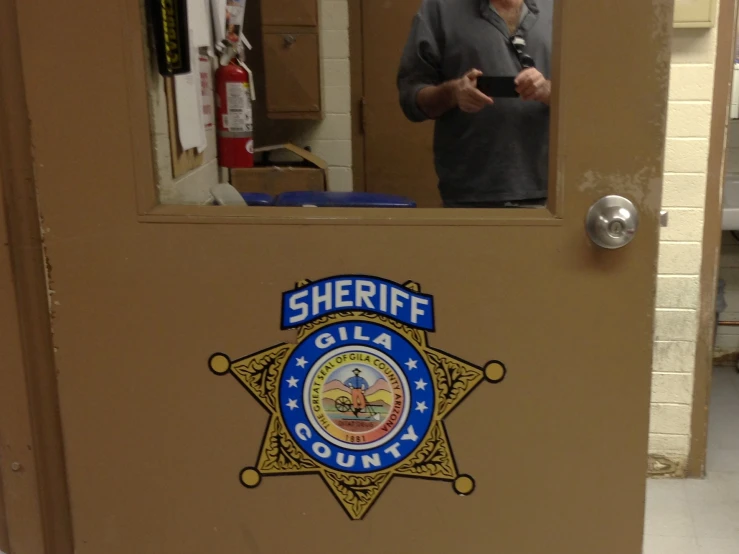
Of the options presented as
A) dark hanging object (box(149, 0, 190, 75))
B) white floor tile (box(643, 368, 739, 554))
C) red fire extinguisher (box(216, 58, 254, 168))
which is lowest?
white floor tile (box(643, 368, 739, 554))

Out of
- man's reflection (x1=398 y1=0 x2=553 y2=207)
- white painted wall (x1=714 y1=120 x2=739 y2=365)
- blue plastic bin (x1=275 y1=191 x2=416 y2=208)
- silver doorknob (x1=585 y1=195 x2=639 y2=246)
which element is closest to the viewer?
silver doorknob (x1=585 y1=195 x2=639 y2=246)

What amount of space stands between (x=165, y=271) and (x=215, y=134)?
643 millimetres

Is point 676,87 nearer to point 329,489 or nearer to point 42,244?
point 329,489

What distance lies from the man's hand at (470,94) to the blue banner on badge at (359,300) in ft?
1.61

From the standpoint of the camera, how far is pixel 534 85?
1.17 m

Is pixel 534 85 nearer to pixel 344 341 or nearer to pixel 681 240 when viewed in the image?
pixel 344 341

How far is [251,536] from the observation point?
1.08 meters

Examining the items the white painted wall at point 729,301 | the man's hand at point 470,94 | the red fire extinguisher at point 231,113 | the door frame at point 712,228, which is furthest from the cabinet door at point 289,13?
the white painted wall at point 729,301

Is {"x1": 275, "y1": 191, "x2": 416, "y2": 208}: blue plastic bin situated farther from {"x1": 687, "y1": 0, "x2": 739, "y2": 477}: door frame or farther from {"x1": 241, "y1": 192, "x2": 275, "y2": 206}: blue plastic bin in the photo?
{"x1": 687, "y1": 0, "x2": 739, "y2": 477}: door frame

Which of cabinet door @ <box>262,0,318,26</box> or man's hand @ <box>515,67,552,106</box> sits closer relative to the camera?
man's hand @ <box>515,67,552,106</box>

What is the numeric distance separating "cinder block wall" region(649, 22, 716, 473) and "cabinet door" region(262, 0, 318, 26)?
3.60ft

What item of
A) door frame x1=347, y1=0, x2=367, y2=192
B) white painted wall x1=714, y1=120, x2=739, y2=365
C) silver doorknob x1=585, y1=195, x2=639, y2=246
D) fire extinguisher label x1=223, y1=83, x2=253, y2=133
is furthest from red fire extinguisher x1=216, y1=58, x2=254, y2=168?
white painted wall x1=714, y1=120, x2=739, y2=365

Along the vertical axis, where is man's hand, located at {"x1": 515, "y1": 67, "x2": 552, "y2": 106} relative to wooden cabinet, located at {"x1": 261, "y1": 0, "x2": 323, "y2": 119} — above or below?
below

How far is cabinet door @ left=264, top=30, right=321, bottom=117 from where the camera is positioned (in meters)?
2.25
